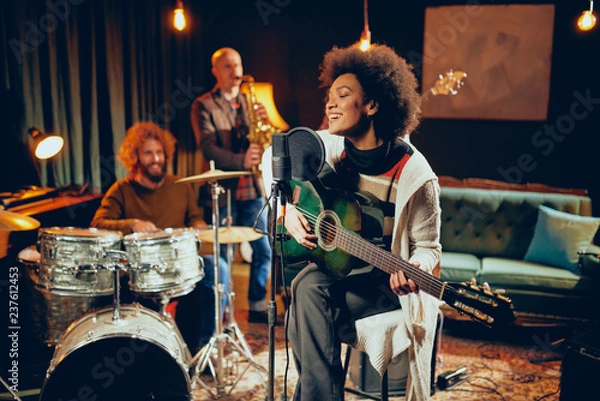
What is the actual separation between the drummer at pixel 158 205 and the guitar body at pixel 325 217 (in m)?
1.19

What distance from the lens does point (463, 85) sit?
495 cm

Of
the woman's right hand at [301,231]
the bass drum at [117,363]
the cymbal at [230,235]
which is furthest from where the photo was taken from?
the cymbal at [230,235]

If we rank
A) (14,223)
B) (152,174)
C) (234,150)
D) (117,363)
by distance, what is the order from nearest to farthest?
(14,223), (117,363), (152,174), (234,150)

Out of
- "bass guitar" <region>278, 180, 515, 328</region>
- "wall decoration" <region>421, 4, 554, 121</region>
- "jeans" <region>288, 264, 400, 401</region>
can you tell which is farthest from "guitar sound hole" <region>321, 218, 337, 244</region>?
"wall decoration" <region>421, 4, 554, 121</region>

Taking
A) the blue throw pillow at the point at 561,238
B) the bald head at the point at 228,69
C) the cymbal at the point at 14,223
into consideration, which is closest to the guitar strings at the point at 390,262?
the cymbal at the point at 14,223

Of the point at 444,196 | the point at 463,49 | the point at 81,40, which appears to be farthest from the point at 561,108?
the point at 81,40

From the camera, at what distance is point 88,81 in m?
4.13

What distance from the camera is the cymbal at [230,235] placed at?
10.3 ft

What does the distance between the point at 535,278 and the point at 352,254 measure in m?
1.97

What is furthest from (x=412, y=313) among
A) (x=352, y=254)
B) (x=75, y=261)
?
(x=75, y=261)

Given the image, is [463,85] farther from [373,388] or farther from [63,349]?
[63,349]

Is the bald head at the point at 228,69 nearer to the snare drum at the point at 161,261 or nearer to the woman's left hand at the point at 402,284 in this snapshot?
the snare drum at the point at 161,261

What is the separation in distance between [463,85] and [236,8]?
86.9 inches

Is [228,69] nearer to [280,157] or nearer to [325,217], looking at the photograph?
[325,217]
